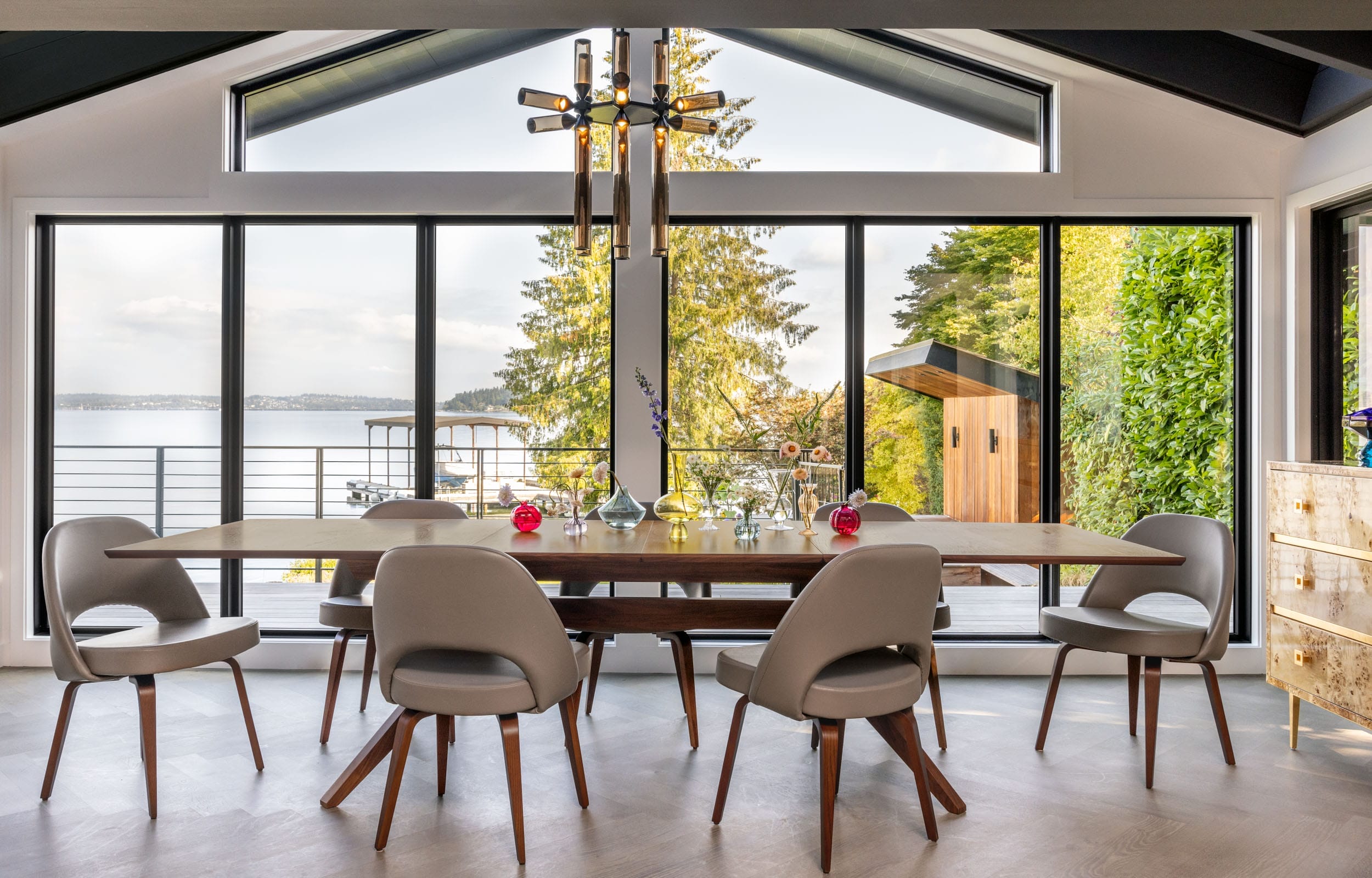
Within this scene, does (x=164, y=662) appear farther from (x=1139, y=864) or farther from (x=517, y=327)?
(x=1139, y=864)

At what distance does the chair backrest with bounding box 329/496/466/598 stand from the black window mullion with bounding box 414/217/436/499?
1.97 feet

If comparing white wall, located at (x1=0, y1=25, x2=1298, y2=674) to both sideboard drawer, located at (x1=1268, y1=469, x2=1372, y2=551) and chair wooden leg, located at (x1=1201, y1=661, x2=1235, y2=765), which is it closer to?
sideboard drawer, located at (x1=1268, y1=469, x2=1372, y2=551)

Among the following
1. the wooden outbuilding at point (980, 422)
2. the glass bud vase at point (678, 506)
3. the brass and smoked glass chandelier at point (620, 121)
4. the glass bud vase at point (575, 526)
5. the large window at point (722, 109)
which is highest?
the large window at point (722, 109)

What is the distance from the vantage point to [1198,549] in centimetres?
311

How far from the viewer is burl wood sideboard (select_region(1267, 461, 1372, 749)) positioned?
2.88 meters

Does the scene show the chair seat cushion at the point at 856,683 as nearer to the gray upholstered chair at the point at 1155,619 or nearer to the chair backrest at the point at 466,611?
the chair backrest at the point at 466,611

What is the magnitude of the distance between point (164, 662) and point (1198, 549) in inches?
144

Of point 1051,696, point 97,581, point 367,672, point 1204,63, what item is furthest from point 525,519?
point 1204,63

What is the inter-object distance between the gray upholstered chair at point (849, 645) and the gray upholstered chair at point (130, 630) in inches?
71.9

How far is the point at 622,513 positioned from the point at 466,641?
955 mm

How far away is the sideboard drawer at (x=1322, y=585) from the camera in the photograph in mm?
2885

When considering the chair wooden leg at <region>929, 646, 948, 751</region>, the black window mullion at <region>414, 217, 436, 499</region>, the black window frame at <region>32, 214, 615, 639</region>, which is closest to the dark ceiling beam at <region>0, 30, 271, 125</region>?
the black window frame at <region>32, 214, 615, 639</region>

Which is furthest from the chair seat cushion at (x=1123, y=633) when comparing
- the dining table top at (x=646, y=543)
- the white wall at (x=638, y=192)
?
the white wall at (x=638, y=192)

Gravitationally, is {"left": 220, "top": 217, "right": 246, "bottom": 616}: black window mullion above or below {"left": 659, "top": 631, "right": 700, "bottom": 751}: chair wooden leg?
above
